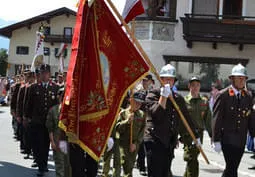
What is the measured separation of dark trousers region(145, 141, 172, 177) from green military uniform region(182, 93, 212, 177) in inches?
54.1

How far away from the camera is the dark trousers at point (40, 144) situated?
9.45 metres

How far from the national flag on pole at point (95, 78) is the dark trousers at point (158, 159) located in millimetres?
1423

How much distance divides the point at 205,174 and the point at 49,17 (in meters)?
42.1

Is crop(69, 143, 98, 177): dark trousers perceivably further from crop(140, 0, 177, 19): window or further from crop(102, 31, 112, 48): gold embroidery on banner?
crop(140, 0, 177, 19): window

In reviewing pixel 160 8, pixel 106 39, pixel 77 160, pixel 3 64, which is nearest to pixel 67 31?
pixel 3 64

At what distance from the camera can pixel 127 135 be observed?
7973 mm

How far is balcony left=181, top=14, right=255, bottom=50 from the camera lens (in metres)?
23.1

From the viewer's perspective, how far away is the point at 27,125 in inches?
416

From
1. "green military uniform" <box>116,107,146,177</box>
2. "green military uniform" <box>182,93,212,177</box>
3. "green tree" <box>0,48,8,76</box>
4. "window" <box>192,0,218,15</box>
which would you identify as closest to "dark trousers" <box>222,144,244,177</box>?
"green military uniform" <box>182,93,212,177</box>

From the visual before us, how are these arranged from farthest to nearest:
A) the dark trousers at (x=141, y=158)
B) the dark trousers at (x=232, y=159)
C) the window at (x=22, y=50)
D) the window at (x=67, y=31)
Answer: the window at (x=22, y=50)
the window at (x=67, y=31)
the dark trousers at (x=141, y=158)
the dark trousers at (x=232, y=159)

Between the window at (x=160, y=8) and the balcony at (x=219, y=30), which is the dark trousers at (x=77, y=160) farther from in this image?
the window at (x=160, y=8)

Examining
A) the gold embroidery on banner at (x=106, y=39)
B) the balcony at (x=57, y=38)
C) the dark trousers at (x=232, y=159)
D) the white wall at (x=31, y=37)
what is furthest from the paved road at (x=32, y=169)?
the white wall at (x=31, y=37)

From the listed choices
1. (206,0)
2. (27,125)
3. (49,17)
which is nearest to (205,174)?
(27,125)

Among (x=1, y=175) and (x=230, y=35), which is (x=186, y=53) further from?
(x=1, y=175)
